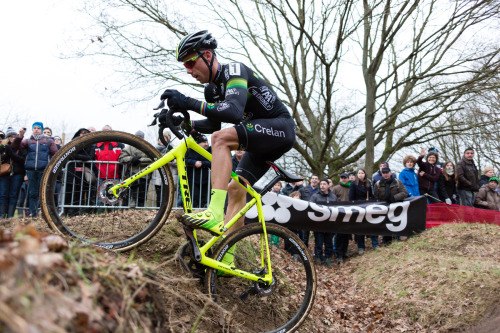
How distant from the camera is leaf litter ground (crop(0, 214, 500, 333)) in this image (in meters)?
1.20

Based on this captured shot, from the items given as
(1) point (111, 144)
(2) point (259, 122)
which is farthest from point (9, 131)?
(2) point (259, 122)

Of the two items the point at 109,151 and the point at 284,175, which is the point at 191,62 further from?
the point at 284,175

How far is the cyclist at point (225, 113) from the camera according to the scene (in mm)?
3412

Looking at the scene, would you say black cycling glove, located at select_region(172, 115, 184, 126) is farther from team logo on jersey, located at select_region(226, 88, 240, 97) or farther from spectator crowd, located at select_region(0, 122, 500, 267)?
spectator crowd, located at select_region(0, 122, 500, 267)

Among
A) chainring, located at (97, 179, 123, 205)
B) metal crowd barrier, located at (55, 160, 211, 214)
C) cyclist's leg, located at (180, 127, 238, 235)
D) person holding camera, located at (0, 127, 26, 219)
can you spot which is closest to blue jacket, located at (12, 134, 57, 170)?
person holding camera, located at (0, 127, 26, 219)

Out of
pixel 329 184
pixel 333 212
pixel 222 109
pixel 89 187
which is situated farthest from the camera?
pixel 329 184

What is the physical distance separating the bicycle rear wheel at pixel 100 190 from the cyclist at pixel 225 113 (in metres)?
0.53

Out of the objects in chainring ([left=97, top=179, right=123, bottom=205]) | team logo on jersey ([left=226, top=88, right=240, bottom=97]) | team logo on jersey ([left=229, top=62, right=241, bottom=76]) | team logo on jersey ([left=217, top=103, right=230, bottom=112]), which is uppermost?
team logo on jersey ([left=229, top=62, right=241, bottom=76])

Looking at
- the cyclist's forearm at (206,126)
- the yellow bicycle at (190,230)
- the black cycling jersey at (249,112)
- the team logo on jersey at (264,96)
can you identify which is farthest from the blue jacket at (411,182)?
the cyclist's forearm at (206,126)

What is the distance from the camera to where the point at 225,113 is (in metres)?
3.38

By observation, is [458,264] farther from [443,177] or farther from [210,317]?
[210,317]

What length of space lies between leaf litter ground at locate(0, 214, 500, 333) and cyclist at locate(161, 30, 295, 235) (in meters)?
0.87

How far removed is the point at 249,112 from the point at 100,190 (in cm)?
163

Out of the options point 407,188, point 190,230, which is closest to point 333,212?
point 407,188
